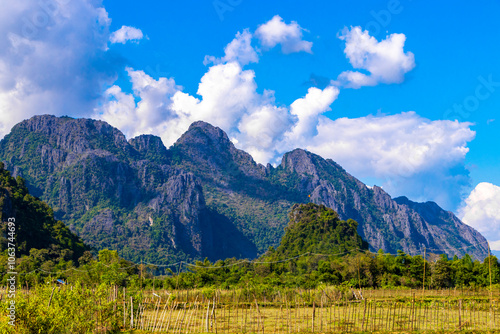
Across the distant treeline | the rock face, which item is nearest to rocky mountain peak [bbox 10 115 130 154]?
the rock face

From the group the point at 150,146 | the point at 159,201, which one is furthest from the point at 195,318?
the point at 150,146

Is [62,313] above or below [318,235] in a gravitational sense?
below

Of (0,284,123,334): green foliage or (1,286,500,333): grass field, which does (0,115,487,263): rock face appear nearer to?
(1,286,500,333): grass field

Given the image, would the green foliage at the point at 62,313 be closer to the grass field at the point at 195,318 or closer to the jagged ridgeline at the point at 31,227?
the grass field at the point at 195,318

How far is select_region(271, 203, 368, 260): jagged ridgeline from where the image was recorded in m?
72.2

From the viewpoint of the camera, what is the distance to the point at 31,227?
6588cm

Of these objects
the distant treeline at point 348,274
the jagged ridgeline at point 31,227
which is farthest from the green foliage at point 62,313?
the jagged ridgeline at point 31,227

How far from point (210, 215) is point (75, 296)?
150006mm

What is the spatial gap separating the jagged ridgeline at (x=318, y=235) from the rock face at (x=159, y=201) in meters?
50.5

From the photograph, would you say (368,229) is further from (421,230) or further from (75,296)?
(75,296)

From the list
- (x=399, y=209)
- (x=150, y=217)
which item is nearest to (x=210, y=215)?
(x=150, y=217)

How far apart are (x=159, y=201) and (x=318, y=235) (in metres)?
82.3

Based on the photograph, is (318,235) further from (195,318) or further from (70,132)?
(70,132)

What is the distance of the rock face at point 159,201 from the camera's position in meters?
134
